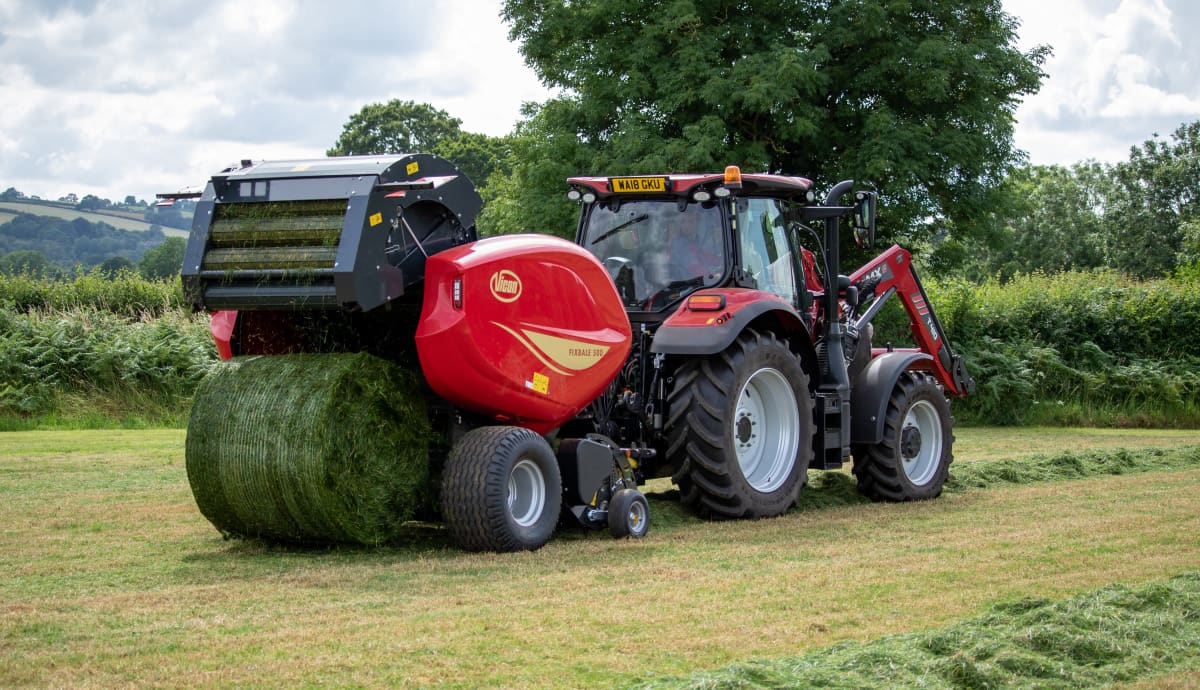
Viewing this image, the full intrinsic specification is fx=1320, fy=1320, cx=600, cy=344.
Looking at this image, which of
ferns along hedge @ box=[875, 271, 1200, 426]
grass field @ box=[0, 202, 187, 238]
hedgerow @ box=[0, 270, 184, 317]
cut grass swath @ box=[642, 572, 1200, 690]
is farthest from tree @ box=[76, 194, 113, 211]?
cut grass swath @ box=[642, 572, 1200, 690]

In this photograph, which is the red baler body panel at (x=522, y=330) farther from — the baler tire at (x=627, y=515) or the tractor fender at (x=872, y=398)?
the tractor fender at (x=872, y=398)

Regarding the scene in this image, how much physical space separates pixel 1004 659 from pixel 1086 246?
48.8m

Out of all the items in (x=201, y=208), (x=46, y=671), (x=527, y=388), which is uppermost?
(x=201, y=208)

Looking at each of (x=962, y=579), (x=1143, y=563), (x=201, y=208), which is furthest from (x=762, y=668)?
(x=201, y=208)

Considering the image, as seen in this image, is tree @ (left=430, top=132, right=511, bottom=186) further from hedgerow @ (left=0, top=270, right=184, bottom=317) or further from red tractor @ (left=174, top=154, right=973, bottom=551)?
red tractor @ (left=174, top=154, right=973, bottom=551)

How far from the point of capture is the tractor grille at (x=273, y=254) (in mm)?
7211

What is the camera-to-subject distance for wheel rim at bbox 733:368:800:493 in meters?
9.35

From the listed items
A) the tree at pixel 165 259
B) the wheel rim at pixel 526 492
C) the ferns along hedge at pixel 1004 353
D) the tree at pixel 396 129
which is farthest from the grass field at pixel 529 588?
the tree at pixel 396 129

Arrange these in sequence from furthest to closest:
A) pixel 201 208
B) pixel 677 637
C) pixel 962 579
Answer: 1. pixel 201 208
2. pixel 962 579
3. pixel 677 637

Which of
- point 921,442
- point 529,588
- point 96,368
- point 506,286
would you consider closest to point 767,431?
point 921,442

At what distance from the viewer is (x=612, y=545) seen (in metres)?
7.93

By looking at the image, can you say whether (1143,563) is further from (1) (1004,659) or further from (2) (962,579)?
(1) (1004,659)

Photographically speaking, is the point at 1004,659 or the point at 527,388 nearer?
the point at 1004,659

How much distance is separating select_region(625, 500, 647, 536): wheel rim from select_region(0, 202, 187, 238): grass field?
2566 inches
